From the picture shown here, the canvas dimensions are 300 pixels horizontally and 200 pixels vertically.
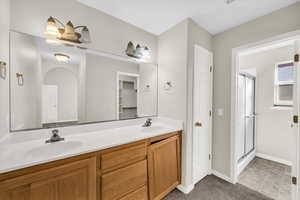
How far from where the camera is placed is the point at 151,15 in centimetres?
162

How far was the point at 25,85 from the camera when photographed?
1150 millimetres

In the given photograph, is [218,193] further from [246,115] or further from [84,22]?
[84,22]

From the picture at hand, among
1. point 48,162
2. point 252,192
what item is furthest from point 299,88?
point 48,162

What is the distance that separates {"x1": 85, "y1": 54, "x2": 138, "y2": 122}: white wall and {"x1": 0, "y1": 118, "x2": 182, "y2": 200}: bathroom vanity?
32cm

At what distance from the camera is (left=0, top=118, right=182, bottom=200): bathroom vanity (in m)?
0.74

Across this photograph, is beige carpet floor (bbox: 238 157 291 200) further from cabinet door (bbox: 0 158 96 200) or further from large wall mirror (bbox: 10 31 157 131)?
cabinet door (bbox: 0 158 96 200)

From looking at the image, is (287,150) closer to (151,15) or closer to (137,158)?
(137,158)

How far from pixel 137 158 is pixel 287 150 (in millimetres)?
3109

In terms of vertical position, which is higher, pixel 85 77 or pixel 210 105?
pixel 85 77

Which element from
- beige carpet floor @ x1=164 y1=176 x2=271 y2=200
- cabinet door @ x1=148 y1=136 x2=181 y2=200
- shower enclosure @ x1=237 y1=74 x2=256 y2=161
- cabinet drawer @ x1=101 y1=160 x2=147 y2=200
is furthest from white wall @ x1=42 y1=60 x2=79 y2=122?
shower enclosure @ x1=237 y1=74 x2=256 y2=161

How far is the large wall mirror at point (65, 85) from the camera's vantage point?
1132 mm

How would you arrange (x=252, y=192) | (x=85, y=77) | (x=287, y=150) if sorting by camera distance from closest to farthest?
(x=85, y=77)
(x=252, y=192)
(x=287, y=150)

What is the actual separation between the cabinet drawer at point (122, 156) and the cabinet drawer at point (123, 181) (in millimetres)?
54

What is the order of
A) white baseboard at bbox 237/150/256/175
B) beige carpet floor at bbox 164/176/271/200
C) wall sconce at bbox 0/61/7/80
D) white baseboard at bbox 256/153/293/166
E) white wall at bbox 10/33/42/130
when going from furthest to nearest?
1. white baseboard at bbox 256/153/293/166
2. white baseboard at bbox 237/150/256/175
3. beige carpet floor at bbox 164/176/271/200
4. white wall at bbox 10/33/42/130
5. wall sconce at bbox 0/61/7/80
